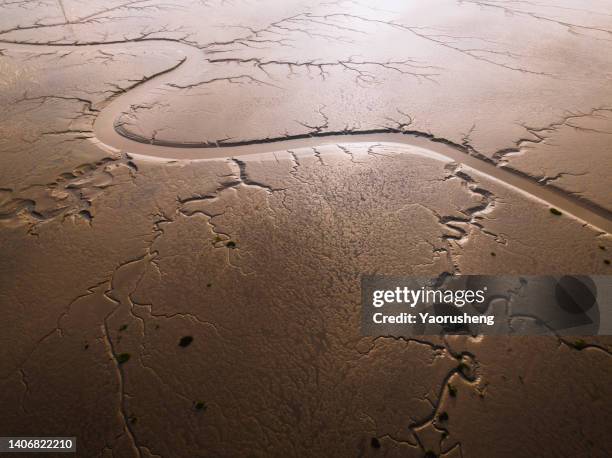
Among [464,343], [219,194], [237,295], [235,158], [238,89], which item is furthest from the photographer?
[238,89]

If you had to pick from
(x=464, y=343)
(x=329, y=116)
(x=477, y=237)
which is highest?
(x=329, y=116)

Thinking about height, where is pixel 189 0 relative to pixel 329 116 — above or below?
above

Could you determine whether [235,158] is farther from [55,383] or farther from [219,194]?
[55,383]

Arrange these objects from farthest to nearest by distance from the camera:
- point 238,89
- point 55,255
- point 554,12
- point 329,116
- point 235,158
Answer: point 554,12, point 238,89, point 329,116, point 235,158, point 55,255

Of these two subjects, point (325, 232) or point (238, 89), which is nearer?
point (325, 232)

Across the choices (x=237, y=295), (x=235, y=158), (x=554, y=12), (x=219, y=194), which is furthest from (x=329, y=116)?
(x=554, y=12)

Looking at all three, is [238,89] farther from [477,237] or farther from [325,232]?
[477,237]
